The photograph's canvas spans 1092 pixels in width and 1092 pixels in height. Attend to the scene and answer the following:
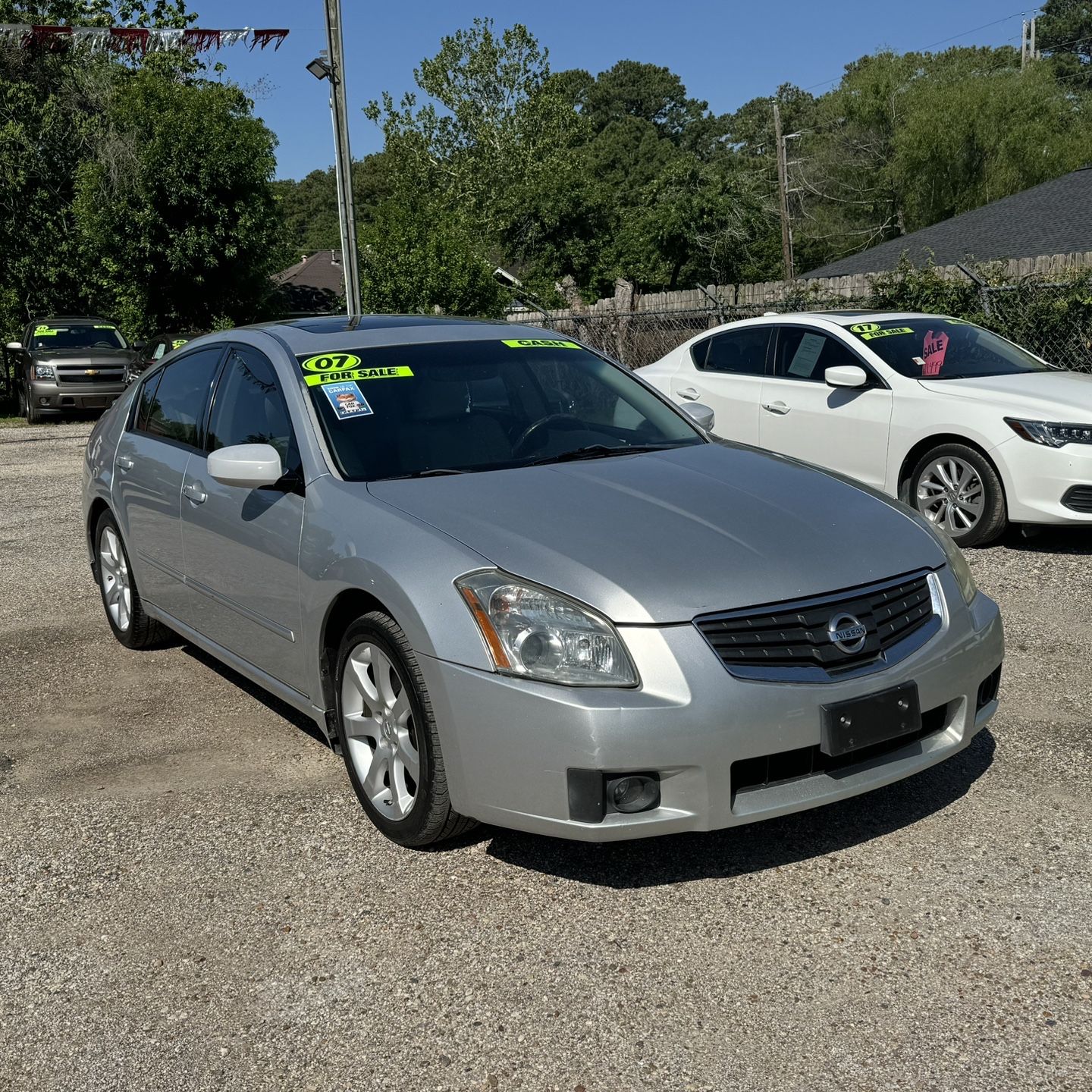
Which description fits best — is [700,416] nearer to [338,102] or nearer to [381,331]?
[381,331]

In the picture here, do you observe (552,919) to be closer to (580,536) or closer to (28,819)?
(580,536)

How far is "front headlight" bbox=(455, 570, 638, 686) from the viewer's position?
315cm

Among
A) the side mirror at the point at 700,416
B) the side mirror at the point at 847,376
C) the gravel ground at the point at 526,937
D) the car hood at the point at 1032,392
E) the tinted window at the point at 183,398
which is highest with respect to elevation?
the tinted window at the point at 183,398

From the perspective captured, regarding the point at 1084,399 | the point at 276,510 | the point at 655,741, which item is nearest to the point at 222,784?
the point at 276,510

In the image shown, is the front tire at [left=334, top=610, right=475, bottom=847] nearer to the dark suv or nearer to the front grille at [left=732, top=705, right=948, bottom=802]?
the front grille at [left=732, top=705, right=948, bottom=802]

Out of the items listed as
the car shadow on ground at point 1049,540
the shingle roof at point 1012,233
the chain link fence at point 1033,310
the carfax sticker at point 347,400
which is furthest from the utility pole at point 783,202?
the carfax sticker at point 347,400

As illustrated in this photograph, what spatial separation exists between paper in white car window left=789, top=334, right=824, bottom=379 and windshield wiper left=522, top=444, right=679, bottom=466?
184 inches

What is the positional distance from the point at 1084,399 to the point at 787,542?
4942mm

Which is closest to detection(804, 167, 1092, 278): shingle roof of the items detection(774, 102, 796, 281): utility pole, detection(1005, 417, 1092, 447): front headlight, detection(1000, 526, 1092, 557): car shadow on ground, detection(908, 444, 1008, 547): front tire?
detection(1000, 526, 1092, 557): car shadow on ground

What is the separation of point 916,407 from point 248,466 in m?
5.33

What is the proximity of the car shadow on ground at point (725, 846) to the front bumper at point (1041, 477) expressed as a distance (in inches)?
155

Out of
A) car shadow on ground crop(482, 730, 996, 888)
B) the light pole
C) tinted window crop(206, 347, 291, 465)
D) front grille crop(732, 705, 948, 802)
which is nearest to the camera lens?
front grille crop(732, 705, 948, 802)

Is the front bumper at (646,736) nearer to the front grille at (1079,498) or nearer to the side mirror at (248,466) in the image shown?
the side mirror at (248,466)

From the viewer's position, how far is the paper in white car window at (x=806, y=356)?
890 cm
